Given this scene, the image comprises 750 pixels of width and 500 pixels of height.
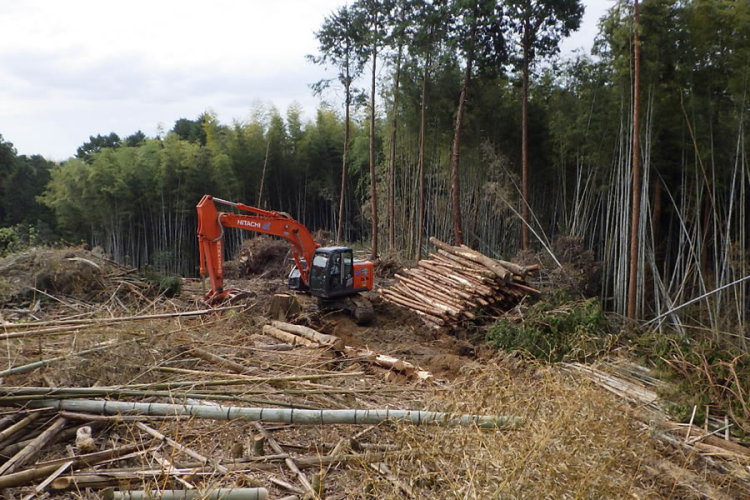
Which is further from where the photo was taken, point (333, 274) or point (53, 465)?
point (333, 274)

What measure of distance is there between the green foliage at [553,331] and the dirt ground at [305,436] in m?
2.05

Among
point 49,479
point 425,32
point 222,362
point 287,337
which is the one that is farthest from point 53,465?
point 425,32

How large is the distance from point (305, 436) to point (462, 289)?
5874mm

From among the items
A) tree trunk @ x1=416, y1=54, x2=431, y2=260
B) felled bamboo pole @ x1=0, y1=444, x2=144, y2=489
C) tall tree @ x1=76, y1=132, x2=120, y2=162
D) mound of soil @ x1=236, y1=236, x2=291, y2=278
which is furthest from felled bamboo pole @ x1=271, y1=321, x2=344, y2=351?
tall tree @ x1=76, y1=132, x2=120, y2=162

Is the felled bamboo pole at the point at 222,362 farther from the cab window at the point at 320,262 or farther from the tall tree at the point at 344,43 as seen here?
the tall tree at the point at 344,43

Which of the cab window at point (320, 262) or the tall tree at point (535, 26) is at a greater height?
the tall tree at point (535, 26)

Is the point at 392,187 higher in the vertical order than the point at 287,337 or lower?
higher

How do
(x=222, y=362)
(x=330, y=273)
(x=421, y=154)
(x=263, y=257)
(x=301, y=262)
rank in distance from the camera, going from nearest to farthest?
(x=222, y=362) → (x=330, y=273) → (x=301, y=262) → (x=421, y=154) → (x=263, y=257)

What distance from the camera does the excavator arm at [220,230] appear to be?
27.3ft

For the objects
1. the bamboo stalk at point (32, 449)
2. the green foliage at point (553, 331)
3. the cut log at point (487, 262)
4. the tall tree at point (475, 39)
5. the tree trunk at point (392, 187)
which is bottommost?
the green foliage at point (553, 331)

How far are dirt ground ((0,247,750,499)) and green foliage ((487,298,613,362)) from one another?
205cm

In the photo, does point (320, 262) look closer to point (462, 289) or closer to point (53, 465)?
point (462, 289)

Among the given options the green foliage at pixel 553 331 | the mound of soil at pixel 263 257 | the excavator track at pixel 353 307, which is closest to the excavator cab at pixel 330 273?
the excavator track at pixel 353 307

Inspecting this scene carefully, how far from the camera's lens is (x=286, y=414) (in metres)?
3.58
